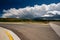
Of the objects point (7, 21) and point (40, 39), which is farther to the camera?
point (7, 21)

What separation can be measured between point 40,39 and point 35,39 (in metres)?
0.36

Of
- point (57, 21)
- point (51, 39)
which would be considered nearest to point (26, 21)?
point (57, 21)

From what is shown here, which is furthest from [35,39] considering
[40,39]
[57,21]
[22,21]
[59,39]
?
[22,21]

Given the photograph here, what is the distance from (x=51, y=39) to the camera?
1468 centimetres

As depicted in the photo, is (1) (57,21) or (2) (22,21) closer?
(1) (57,21)

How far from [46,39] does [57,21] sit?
22946 millimetres

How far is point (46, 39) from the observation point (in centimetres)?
1454

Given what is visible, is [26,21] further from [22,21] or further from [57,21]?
[57,21]

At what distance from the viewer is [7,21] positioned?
41844mm

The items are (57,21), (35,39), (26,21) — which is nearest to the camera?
(35,39)

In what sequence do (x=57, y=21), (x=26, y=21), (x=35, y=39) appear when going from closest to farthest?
1. (x=35, y=39)
2. (x=57, y=21)
3. (x=26, y=21)

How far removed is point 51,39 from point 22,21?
25792 millimetres

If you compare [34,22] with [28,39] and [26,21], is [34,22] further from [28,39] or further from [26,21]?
[28,39]

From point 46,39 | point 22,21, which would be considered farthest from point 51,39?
point 22,21
